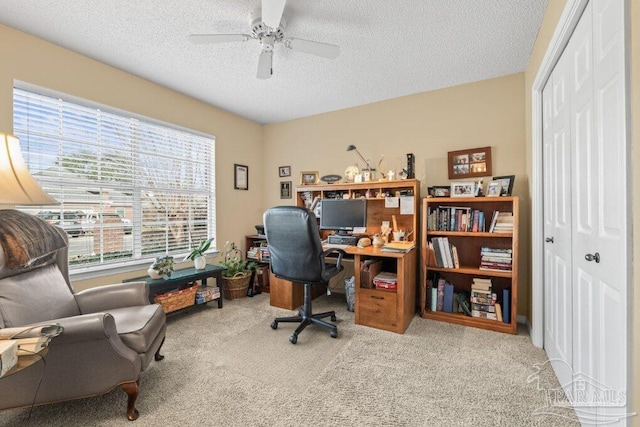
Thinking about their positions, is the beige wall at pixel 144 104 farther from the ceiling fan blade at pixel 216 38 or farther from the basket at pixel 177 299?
the ceiling fan blade at pixel 216 38

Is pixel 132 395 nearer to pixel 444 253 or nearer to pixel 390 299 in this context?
pixel 390 299

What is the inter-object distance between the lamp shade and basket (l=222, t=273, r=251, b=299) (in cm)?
230

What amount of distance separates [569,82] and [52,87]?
3709mm

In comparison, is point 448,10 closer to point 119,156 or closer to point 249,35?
point 249,35

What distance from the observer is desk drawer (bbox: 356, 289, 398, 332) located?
8.18 ft

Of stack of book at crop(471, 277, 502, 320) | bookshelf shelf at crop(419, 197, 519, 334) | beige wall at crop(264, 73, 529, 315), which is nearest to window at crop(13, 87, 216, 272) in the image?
beige wall at crop(264, 73, 529, 315)

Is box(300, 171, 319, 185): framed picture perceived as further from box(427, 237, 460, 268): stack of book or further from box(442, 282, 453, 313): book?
box(442, 282, 453, 313): book

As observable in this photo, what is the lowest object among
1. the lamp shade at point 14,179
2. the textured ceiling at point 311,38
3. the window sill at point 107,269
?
the window sill at point 107,269

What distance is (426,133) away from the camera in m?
3.12

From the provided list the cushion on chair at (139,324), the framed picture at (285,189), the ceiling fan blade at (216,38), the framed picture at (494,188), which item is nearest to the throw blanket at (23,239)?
the cushion on chair at (139,324)

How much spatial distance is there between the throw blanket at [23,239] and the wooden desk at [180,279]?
0.93 meters

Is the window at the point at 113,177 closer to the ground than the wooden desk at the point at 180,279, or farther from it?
farther from it

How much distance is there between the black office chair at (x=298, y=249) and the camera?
7.24ft

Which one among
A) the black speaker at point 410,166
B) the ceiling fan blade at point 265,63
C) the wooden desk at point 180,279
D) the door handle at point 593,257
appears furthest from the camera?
the black speaker at point 410,166
